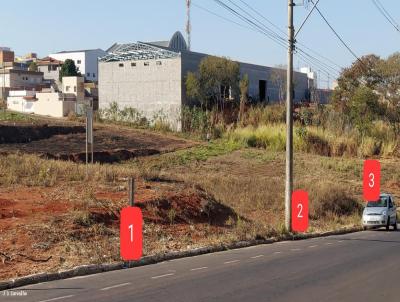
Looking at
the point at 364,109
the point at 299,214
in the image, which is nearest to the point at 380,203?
the point at 299,214

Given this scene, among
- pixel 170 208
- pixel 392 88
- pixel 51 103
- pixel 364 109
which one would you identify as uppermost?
pixel 392 88

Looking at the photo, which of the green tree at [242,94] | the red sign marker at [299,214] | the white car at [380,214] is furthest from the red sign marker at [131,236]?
the green tree at [242,94]

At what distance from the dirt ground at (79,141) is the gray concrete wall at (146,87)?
5.40 meters

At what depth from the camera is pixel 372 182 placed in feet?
129

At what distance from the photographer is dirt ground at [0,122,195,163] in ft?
148

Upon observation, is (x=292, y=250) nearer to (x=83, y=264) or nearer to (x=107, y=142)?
(x=83, y=264)

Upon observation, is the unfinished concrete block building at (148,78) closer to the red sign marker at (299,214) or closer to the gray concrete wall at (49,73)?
the red sign marker at (299,214)

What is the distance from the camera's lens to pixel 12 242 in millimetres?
15320

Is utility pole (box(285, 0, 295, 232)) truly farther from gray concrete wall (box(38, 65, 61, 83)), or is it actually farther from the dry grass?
gray concrete wall (box(38, 65, 61, 83))

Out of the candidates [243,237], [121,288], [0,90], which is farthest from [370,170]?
[0,90]

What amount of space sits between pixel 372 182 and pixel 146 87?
34.1 metres

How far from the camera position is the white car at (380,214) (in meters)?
27.9

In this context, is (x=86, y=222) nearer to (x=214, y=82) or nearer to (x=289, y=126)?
(x=289, y=126)

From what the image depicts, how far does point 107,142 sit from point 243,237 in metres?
33.4
